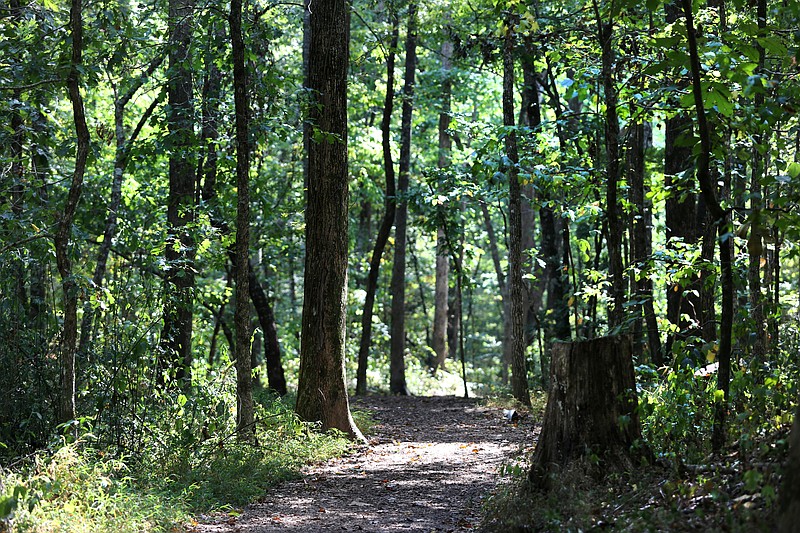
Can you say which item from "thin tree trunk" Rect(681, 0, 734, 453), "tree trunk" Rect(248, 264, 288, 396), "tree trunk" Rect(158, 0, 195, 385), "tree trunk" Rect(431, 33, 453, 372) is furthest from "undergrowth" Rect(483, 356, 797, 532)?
"tree trunk" Rect(431, 33, 453, 372)

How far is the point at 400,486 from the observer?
793cm

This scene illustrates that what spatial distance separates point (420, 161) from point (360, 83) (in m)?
8.25

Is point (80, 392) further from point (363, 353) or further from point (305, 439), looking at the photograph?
point (363, 353)

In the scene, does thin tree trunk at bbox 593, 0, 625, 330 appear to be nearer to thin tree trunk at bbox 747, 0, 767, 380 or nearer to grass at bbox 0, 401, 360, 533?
thin tree trunk at bbox 747, 0, 767, 380

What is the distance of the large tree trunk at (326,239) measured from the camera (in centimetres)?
993

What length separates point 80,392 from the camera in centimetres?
787

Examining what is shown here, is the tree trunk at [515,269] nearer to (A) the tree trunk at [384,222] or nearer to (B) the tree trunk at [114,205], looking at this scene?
(A) the tree trunk at [384,222]

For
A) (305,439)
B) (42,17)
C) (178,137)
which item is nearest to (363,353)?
A: (305,439)

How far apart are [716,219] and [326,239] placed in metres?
5.68

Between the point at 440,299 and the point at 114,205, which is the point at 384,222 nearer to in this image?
the point at 114,205

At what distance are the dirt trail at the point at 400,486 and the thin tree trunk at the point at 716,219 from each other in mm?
2125

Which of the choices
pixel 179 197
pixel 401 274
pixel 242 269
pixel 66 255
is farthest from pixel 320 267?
pixel 401 274

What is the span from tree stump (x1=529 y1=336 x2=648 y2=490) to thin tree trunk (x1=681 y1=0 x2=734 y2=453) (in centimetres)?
62

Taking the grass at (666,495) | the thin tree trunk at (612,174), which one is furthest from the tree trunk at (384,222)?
the grass at (666,495)
